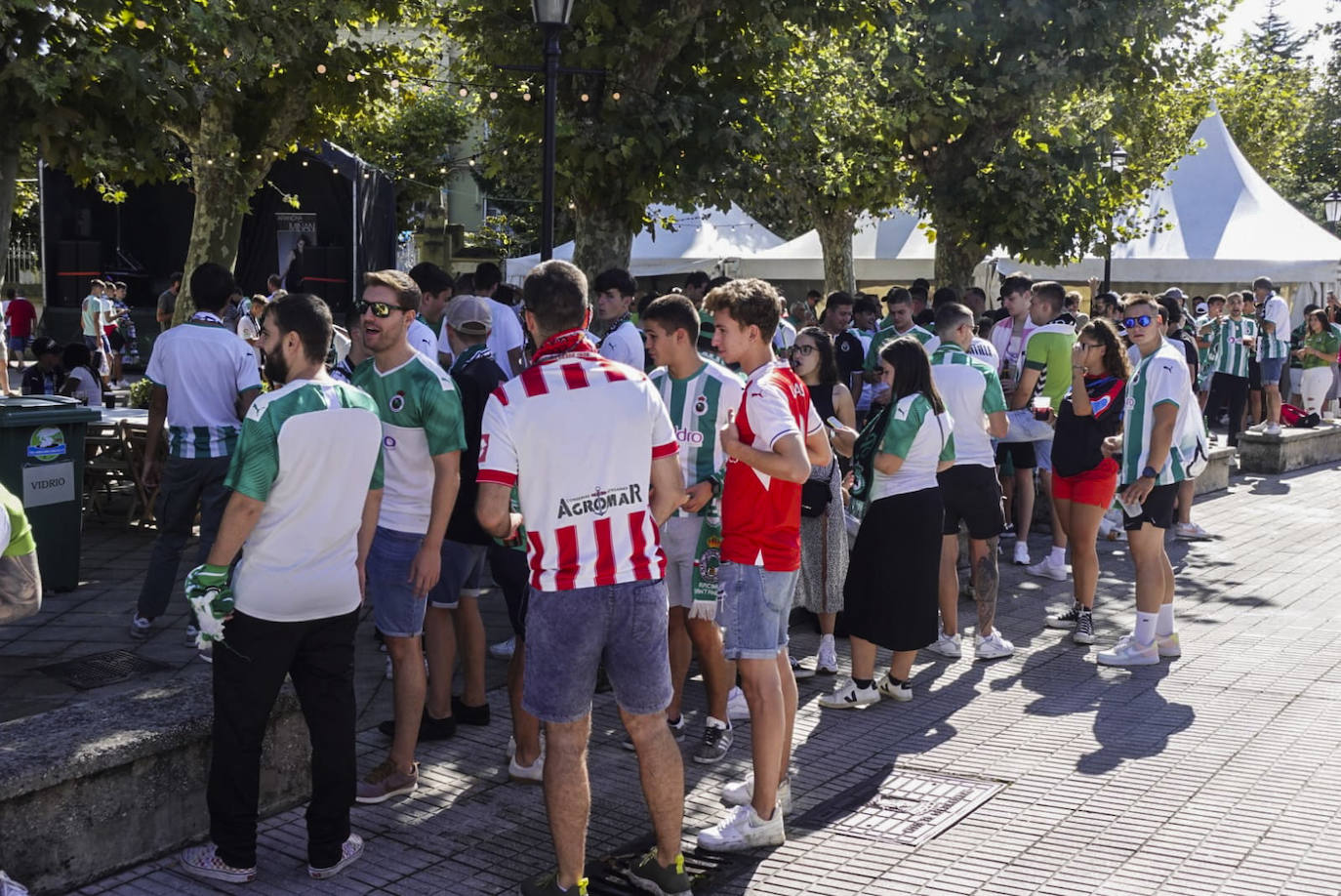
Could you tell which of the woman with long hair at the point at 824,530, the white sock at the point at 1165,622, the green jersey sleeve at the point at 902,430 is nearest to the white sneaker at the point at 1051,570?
the white sock at the point at 1165,622

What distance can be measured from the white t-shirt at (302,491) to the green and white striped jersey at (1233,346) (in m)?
13.2

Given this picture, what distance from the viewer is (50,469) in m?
7.94

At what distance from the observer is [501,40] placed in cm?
1151

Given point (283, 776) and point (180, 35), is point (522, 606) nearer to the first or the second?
point (283, 776)

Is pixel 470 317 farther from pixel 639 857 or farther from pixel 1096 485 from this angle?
pixel 1096 485

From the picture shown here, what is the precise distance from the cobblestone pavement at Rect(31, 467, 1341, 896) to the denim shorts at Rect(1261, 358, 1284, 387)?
350 inches

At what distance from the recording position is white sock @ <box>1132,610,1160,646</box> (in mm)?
7203

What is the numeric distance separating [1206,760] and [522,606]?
2.92 m

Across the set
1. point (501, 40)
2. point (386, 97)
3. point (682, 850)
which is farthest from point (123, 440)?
point (682, 850)

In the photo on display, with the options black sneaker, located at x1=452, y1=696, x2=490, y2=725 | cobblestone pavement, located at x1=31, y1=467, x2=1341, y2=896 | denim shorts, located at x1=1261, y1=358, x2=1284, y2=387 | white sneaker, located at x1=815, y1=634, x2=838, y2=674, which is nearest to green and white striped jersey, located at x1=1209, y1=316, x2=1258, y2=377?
denim shorts, located at x1=1261, y1=358, x2=1284, y2=387

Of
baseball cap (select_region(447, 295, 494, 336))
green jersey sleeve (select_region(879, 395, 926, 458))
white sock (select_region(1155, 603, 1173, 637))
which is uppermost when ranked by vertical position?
baseball cap (select_region(447, 295, 494, 336))

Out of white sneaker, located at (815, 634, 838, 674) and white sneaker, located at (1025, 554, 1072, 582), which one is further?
white sneaker, located at (1025, 554, 1072, 582)

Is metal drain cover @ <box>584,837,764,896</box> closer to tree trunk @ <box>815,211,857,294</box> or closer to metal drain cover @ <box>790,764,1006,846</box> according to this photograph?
metal drain cover @ <box>790,764,1006,846</box>

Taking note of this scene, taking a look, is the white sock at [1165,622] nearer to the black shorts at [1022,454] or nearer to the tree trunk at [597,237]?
the black shorts at [1022,454]
